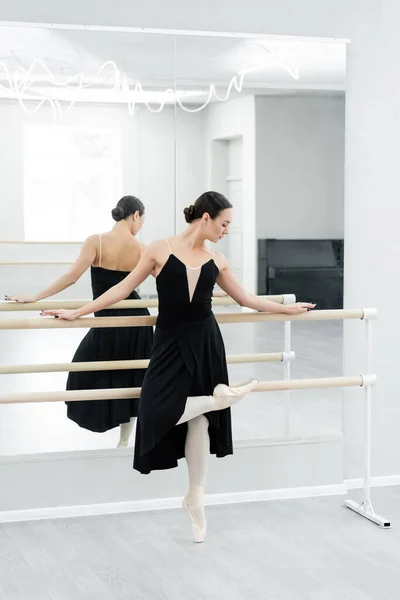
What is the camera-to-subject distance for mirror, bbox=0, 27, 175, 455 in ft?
13.4

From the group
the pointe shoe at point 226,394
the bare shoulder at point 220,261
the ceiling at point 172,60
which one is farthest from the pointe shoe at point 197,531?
the ceiling at point 172,60

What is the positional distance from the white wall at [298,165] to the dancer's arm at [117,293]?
2.79 feet

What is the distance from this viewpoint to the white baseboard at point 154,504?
161 inches

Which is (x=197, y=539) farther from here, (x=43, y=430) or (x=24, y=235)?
(x=24, y=235)

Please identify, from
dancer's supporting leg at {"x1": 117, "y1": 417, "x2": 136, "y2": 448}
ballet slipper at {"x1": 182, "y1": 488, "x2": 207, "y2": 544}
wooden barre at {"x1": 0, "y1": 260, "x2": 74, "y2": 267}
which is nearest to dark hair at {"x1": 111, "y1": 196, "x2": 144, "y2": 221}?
wooden barre at {"x1": 0, "y1": 260, "x2": 74, "y2": 267}

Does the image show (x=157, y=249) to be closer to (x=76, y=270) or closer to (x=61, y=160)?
(x=76, y=270)

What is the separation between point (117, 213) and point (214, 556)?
147cm

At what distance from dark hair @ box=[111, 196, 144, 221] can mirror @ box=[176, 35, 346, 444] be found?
187 millimetres

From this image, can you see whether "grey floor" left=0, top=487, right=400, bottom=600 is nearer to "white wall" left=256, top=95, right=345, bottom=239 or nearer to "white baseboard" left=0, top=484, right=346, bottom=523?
"white baseboard" left=0, top=484, right=346, bottom=523

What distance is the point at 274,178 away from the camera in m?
4.41

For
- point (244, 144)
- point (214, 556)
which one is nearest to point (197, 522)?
point (214, 556)

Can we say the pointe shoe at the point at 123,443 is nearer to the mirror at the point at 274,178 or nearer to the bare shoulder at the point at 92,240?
the mirror at the point at 274,178

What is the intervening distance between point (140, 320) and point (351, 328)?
1194 mm

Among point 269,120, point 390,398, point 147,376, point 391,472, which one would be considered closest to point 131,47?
point 269,120
